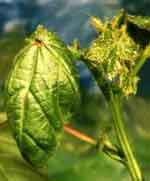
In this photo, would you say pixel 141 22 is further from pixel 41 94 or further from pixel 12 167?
pixel 12 167

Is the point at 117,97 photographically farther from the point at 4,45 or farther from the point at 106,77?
the point at 4,45

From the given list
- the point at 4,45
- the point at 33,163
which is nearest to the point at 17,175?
the point at 33,163

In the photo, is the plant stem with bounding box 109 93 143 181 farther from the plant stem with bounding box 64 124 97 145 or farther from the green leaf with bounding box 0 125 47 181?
the green leaf with bounding box 0 125 47 181

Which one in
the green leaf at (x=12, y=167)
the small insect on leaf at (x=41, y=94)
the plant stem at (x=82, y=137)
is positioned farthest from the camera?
the green leaf at (x=12, y=167)

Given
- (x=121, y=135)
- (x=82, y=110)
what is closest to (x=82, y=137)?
(x=121, y=135)

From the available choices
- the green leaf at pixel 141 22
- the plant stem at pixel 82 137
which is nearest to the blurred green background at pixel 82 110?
the plant stem at pixel 82 137

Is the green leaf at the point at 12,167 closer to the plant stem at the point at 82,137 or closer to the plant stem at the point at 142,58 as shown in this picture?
the plant stem at the point at 82,137

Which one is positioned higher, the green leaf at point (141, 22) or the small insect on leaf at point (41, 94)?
the green leaf at point (141, 22)
